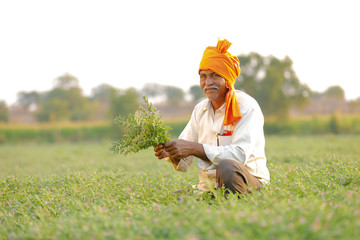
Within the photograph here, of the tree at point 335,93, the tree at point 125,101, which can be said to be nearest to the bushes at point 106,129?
the tree at point 125,101

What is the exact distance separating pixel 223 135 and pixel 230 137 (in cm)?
10

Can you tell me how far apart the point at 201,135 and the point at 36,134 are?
34697 mm

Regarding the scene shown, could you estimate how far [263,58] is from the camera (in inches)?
1475

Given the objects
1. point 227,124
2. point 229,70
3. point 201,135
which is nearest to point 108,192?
point 201,135

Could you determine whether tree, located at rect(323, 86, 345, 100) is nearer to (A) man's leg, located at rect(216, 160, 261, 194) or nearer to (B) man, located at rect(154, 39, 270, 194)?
(B) man, located at rect(154, 39, 270, 194)

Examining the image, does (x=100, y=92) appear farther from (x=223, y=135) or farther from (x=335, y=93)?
(x=223, y=135)

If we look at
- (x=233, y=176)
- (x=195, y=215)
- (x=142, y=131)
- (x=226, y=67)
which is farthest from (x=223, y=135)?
(x=195, y=215)

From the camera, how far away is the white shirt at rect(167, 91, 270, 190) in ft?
14.6

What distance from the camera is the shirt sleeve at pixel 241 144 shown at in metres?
4.43

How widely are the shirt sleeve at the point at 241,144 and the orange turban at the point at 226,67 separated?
0.13m

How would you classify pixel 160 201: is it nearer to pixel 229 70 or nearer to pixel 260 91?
pixel 229 70

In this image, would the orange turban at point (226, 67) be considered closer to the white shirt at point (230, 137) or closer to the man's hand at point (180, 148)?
the white shirt at point (230, 137)

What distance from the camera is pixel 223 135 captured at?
4.88 metres

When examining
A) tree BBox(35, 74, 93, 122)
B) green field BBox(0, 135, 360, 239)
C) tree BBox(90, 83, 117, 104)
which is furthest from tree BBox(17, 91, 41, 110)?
green field BBox(0, 135, 360, 239)
